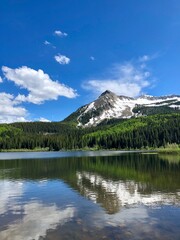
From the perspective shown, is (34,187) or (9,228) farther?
(34,187)

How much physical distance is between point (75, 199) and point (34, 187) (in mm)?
12768

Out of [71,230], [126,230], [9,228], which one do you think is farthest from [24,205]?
[126,230]

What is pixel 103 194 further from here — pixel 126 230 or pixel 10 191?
pixel 126 230

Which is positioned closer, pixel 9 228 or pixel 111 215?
pixel 9 228

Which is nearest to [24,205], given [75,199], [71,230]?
[75,199]

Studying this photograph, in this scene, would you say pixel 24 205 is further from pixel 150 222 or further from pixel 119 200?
pixel 150 222

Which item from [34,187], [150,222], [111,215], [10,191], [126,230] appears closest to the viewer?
[126,230]

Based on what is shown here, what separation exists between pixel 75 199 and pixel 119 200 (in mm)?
5307

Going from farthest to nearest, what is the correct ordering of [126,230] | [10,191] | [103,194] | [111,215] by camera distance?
[10,191]
[103,194]
[111,215]
[126,230]

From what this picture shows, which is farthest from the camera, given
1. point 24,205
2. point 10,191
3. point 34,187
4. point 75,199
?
point 34,187

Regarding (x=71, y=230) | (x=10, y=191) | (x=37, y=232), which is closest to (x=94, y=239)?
(x=71, y=230)

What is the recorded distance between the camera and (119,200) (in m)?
35.9

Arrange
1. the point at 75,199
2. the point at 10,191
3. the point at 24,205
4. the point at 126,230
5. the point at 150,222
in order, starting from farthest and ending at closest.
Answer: the point at 10,191 → the point at 75,199 → the point at 24,205 → the point at 150,222 → the point at 126,230

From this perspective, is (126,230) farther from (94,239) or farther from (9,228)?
(9,228)
